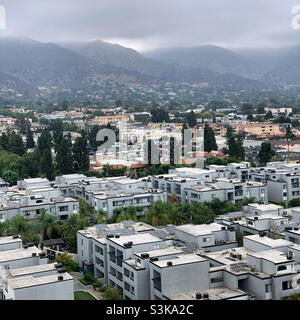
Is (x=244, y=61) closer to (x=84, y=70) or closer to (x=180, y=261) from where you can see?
(x=84, y=70)

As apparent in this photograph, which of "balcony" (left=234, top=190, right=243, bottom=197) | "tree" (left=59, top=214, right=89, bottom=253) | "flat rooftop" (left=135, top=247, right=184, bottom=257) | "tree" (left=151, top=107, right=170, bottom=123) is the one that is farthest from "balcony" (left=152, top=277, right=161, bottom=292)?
"tree" (left=151, top=107, right=170, bottom=123)

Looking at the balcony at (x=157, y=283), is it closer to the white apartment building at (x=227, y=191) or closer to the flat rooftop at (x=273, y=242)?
the flat rooftop at (x=273, y=242)

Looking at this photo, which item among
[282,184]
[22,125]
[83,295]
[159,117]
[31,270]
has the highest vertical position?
[159,117]

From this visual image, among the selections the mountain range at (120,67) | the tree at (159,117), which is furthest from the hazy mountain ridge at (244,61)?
the tree at (159,117)

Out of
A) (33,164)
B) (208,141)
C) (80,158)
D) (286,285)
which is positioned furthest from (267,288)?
(208,141)

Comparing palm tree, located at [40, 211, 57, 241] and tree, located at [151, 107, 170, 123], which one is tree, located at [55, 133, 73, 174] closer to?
palm tree, located at [40, 211, 57, 241]

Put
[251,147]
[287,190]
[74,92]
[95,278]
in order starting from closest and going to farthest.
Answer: [95,278]
[287,190]
[251,147]
[74,92]

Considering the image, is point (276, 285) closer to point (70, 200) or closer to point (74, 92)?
point (70, 200)
